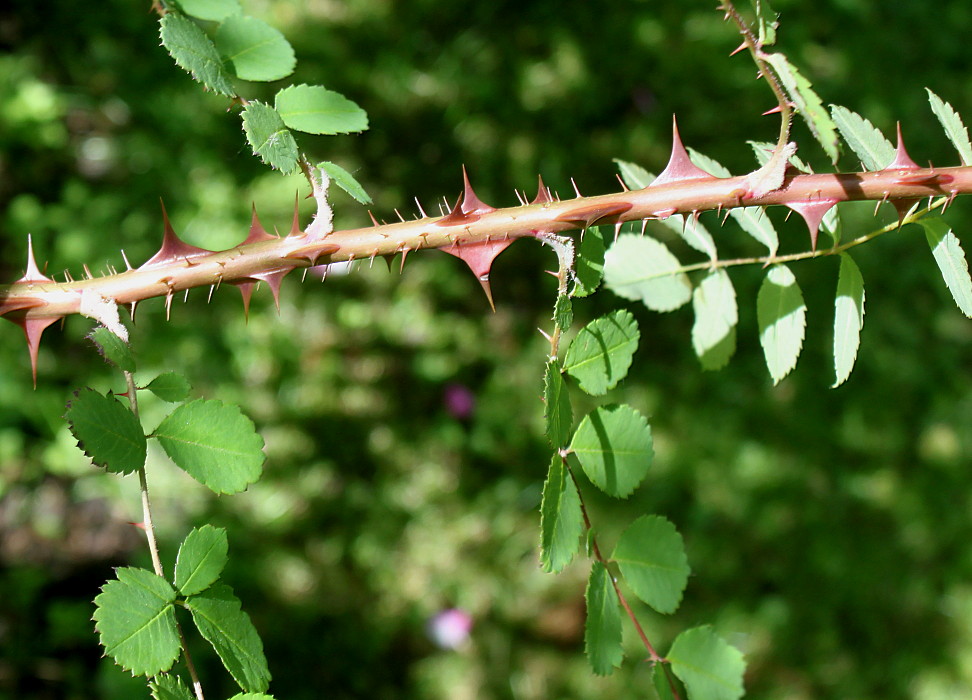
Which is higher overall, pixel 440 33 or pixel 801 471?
pixel 440 33

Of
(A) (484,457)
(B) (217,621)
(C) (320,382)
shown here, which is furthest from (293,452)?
(B) (217,621)

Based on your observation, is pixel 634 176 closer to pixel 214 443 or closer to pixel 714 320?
pixel 714 320

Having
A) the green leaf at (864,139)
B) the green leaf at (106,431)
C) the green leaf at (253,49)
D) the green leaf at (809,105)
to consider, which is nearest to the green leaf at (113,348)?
the green leaf at (106,431)

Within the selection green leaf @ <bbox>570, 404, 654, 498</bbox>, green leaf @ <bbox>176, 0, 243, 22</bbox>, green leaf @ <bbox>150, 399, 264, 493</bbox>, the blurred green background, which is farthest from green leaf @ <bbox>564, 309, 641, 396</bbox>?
the blurred green background

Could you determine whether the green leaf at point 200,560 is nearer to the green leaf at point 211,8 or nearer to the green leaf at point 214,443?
the green leaf at point 214,443

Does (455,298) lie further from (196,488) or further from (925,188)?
(925,188)
